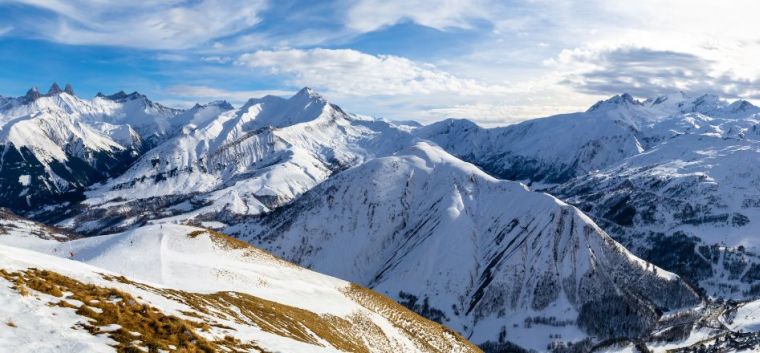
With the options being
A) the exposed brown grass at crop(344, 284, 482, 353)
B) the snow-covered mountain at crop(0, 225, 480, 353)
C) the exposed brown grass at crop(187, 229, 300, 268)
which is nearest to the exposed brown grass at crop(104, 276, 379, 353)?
the snow-covered mountain at crop(0, 225, 480, 353)

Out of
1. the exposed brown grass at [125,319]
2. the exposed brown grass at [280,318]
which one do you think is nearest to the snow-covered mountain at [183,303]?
the exposed brown grass at [125,319]

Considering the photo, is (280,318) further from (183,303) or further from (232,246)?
(232,246)

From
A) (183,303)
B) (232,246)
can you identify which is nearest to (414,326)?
(232,246)

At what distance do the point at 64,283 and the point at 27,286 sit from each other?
4.13 meters

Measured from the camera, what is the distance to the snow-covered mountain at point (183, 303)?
25.8 metres

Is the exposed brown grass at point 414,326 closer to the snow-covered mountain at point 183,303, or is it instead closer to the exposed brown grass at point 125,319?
the snow-covered mountain at point 183,303

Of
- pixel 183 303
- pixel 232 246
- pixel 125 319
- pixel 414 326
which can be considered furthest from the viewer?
pixel 232 246

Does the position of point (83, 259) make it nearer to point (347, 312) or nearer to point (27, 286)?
point (347, 312)

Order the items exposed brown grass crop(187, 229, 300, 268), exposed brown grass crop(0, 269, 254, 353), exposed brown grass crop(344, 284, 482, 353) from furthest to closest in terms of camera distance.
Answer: exposed brown grass crop(187, 229, 300, 268) < exposed brown grass crop(344, 284, 482, 353) < exposed brown grass crop(0, 269, 254, 353)

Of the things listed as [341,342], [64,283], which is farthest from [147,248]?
[64,283]

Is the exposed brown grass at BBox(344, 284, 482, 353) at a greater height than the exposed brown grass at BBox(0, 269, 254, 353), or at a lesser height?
lesser

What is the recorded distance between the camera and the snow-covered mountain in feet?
84.7

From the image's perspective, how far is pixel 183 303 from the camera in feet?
140

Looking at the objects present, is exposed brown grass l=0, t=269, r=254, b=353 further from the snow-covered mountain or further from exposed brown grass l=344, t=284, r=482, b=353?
exposed brown grass l=344, t=284, r=482, b=353
